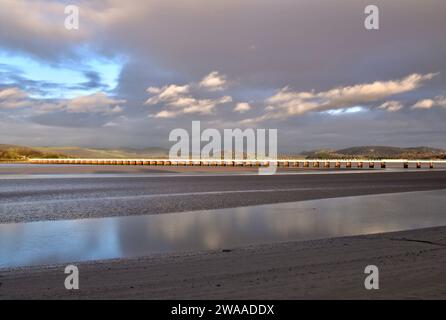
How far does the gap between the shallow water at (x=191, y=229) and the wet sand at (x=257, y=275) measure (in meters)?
1.30

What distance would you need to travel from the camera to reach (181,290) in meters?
5.62

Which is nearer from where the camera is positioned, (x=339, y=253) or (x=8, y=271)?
(x=8, y=271)

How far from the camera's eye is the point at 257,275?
638 cm

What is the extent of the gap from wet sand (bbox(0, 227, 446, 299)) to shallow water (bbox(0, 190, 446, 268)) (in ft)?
4.26

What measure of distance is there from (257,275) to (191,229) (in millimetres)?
5760

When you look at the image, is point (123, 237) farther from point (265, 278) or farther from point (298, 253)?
point (265, 278)

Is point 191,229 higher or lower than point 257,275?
lower

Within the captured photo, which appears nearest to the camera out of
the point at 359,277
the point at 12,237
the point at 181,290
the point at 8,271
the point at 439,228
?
the point at 181,290

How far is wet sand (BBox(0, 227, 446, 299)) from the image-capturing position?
18.0 feet

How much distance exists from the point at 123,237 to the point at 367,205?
1162cm

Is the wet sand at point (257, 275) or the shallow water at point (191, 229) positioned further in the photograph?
the shallow water at point (191, 229)

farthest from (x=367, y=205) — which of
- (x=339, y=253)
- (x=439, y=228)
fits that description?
(x=339, y=253)

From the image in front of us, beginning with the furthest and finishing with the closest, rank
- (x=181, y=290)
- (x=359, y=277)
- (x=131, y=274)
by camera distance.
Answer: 1. (x=131, y=274)
2. (x=359, y=277)
3. (x=181, y=290)

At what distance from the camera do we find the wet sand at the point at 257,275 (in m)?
5.48
